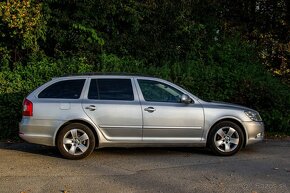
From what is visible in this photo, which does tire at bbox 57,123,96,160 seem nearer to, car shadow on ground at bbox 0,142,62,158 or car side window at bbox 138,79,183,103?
car shadow on ground at bbox 0,142,62,158

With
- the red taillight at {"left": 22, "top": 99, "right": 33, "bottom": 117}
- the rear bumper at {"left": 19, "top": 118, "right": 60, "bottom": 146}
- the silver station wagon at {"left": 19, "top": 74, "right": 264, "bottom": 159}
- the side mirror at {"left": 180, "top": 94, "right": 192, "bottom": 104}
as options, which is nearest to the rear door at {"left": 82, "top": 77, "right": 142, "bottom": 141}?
the silver station wagon at {"left": 19, "top": 74, "right": 264, "bottom": 159}

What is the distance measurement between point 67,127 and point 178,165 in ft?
6.95

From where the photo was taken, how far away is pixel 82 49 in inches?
571

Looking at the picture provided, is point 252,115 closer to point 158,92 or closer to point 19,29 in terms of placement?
point 158,92

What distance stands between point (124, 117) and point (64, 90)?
1.24 metres

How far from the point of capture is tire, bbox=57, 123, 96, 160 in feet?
28.8

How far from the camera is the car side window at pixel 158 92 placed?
9078 mm

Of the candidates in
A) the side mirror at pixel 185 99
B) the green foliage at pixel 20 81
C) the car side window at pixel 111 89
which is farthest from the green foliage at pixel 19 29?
the side mirror at pixel 185 99

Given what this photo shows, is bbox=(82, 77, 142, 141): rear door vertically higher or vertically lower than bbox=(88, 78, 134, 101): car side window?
lower

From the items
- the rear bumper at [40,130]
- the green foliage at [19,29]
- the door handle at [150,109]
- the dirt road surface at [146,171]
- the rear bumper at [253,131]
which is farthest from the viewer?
the green foliage at [19,29]

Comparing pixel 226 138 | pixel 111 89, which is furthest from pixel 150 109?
pixel 226 138

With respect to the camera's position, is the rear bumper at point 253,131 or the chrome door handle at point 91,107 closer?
the chrome door handle at point 91,107

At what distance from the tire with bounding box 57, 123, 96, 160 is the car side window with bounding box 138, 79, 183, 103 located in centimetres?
128

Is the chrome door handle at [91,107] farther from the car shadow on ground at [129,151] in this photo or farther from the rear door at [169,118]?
the car shadow on ground at [129,151]
